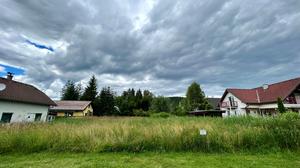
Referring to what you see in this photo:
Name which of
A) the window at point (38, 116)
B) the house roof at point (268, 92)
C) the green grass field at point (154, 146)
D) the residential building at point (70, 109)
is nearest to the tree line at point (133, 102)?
the residential building at point (70, 109)

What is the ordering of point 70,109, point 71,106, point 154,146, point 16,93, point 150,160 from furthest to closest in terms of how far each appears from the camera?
point 71,106, point 70,109, point 16,93, point 154,146, point 150,160

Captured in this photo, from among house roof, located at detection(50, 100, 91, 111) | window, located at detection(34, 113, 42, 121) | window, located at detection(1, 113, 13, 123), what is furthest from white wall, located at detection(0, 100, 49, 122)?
house roof, located at detection(50, 100, 91, 111)

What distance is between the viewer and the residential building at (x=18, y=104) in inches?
660

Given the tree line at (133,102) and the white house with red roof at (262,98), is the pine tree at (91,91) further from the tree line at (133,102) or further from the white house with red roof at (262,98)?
the white house with red roof at (262,98)

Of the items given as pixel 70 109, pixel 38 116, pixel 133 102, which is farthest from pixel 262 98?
pixel 70 109

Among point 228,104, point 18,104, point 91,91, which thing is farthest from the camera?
point 91,91

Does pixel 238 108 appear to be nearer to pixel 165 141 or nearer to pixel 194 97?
pixel 194 97

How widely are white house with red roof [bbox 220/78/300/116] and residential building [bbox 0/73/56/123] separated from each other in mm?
26526

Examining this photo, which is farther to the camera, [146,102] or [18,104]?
[146,102]

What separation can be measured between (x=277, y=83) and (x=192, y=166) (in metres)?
34.5

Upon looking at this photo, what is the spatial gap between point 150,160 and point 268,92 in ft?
110

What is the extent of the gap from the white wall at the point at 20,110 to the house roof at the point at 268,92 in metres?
33.5

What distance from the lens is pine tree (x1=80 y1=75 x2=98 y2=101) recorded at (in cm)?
5466

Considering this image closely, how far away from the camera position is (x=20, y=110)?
1858 centimetres
